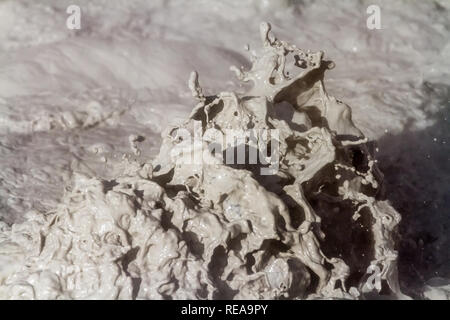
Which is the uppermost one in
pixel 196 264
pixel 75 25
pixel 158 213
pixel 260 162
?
pixel 75 25

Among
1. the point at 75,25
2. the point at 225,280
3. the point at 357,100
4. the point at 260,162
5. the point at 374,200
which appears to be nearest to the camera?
the point at 225,280

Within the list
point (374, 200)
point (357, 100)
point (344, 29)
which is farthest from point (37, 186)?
point (344, 29)

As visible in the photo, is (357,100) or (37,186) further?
(357,100)

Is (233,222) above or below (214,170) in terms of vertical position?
below
